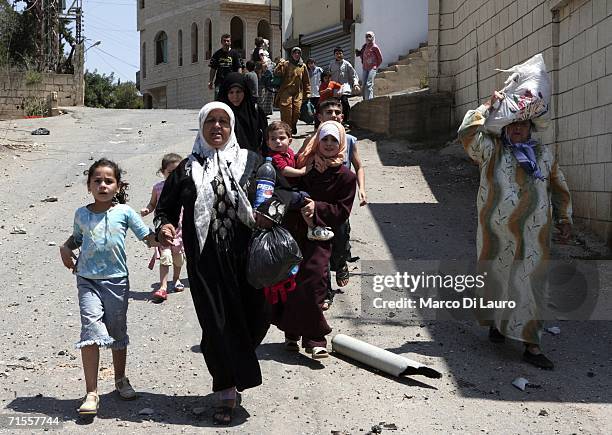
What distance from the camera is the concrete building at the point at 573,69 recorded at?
25.6 feet

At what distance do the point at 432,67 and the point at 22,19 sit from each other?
22298 millimetres

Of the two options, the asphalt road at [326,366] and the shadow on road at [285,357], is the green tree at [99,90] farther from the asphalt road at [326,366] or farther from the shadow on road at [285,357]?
the shadow on road at [285,357]

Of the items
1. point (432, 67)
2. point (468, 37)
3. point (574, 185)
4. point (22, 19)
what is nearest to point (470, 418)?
point (574, 185)

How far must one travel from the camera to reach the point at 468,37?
526 inches

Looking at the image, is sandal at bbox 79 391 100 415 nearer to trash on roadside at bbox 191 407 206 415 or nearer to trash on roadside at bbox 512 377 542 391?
trash on roadside at bbox 191 407 206 415

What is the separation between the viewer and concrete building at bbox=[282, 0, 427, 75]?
2152 centimetres

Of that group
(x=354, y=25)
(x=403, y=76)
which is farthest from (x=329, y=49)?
(x=403, y=76)

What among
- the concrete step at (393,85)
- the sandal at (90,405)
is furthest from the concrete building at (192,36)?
the sandal at (90,405)

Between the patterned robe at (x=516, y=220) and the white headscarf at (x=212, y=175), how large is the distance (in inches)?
71.0

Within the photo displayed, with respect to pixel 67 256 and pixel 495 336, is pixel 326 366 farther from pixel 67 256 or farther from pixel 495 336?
pixel 67 256

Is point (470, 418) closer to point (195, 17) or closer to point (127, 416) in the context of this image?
point (127, 416)

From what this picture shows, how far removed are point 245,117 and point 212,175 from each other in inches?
111

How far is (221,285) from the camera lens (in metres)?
4.21

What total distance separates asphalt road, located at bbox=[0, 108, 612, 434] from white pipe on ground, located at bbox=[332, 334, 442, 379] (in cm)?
6
